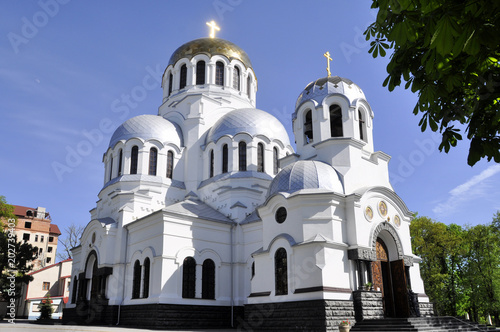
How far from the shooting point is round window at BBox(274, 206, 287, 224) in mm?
14305

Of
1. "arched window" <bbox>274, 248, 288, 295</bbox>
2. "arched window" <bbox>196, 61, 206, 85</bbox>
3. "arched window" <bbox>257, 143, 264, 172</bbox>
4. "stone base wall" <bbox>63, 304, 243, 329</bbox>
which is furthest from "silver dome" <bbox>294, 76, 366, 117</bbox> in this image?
"stone base wall" <bbox>63, 304, 243, 329</bbox>

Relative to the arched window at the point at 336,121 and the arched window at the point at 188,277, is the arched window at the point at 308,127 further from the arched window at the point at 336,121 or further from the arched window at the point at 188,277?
the arched window at the point at 188,277

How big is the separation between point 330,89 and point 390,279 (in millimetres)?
7564

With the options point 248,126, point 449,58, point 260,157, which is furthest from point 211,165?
point 449,58

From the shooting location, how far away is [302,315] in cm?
1259

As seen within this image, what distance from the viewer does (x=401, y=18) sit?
3.74m

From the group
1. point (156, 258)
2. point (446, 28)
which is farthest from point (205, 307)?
point (446, 28)

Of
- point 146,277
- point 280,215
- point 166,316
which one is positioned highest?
point 280,215

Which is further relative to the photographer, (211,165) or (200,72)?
(200,72)

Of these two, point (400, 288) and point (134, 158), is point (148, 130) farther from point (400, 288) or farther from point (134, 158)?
point (400, 288)

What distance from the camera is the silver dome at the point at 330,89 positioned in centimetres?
1616

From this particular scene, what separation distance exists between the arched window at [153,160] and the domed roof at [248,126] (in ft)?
8.83

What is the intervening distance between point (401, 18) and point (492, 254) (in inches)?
1006

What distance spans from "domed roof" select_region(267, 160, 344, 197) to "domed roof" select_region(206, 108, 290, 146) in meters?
5.48
